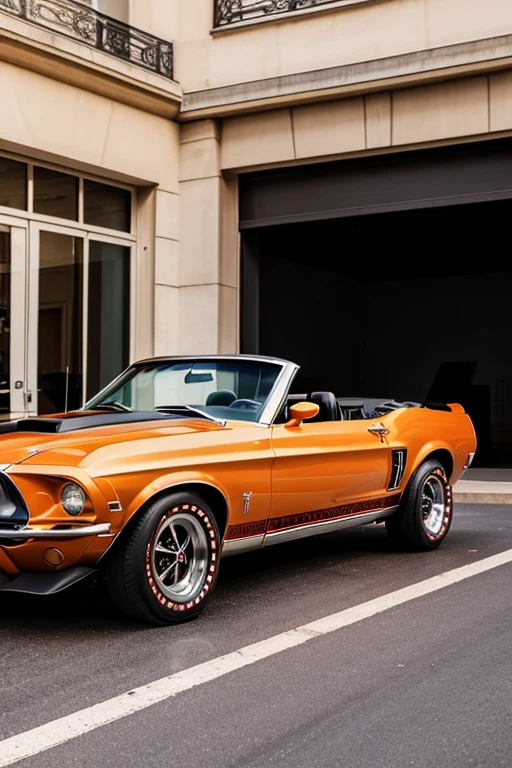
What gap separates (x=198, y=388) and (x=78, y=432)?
1.25 meters

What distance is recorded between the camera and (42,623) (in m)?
5.05

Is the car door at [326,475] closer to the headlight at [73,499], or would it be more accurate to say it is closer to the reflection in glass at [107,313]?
the headlight at [73,499]

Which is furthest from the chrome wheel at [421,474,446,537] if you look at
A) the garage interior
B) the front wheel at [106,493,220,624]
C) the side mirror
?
the garage interior

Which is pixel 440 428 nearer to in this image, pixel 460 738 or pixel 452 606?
pixel 452 606

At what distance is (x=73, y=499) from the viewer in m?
4.62

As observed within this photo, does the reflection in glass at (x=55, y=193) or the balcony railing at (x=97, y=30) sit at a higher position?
the balcony railing at (x=97, y=30)

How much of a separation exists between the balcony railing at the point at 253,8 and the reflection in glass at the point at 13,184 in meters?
4.02

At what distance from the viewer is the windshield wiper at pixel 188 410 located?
572cm

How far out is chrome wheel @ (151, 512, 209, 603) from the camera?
16.1 ft

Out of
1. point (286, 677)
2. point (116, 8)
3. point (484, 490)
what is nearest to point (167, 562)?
point (286, 677)

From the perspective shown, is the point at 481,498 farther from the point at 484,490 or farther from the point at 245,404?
the point at 245,404

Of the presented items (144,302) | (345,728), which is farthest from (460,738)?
(144,302)

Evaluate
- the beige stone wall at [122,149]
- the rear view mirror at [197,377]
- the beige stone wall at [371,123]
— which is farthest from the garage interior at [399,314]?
the rear view mirror at [197,377]

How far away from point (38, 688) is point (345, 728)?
1.35 metres
